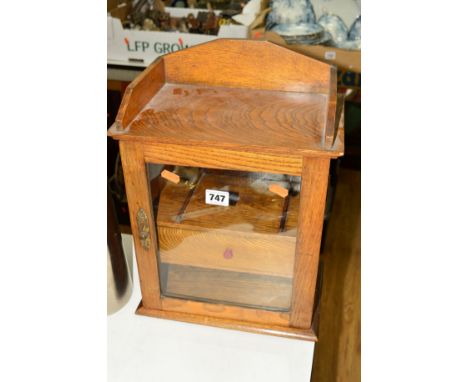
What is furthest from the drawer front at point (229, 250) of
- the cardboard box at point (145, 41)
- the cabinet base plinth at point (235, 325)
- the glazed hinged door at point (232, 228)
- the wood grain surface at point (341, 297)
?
the cardboard box at point (145, 41)

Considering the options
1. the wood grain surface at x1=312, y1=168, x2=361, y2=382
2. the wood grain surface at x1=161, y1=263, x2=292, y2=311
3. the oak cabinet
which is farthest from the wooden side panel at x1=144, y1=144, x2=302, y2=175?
the wood grain surface at x1=312, y1=168, x2=361, y2=382

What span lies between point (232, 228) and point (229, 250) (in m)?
0.05

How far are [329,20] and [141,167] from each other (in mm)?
1727

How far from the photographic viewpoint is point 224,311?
3.14 feet

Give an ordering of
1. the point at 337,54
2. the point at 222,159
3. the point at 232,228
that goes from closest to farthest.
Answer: the point at 222,159 < the point at 232,228 < the point at 337,54

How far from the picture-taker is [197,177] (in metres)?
0.88

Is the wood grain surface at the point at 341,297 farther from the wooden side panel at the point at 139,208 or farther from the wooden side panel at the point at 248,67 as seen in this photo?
the wooden side panel at the point at 248,67

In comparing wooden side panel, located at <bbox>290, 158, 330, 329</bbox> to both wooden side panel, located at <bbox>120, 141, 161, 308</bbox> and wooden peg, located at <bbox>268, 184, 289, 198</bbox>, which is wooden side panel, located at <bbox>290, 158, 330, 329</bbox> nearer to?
wooden peg, located at <bbox>268, 184, 289, 198</bbox>

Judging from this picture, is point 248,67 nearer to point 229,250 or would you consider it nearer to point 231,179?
point 231,179

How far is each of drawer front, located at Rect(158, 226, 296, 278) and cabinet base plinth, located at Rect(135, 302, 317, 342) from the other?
4.5 inches

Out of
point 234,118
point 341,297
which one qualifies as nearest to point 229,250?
point 234,118

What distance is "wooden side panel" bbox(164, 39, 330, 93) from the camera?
0.88 metres

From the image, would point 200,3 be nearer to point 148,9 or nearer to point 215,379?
point 148,9

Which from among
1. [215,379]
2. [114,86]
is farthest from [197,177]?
[114,86]
